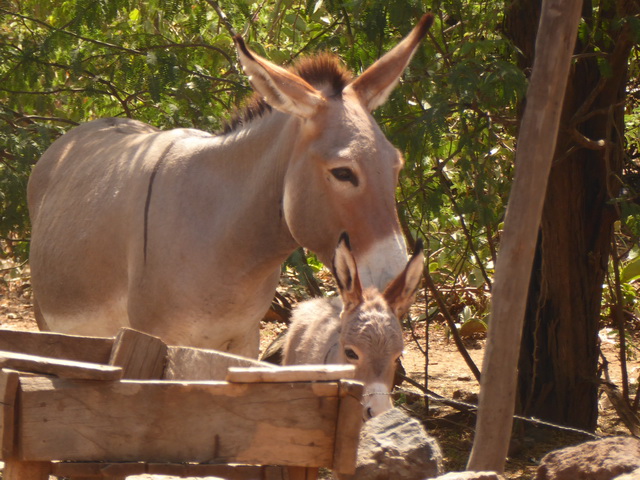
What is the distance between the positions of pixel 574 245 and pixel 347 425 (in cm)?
400

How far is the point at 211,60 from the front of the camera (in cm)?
642

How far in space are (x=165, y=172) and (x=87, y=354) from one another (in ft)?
4.53

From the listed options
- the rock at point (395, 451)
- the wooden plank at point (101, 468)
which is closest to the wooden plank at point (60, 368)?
the wooden plank at point (101, 468)

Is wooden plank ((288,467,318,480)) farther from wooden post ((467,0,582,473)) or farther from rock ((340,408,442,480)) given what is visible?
wooden post ((467,0,582,473))

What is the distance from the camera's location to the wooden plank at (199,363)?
2.85 m

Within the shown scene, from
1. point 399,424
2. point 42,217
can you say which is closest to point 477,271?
point 42,217

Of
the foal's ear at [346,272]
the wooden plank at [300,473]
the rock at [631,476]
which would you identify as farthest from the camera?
the foal's ear at [346,272]

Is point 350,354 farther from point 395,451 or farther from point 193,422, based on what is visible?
point 193,422

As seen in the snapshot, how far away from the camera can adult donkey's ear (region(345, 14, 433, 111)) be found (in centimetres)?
400

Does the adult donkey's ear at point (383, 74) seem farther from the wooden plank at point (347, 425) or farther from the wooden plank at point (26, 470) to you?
the wooden plank at point (26, 470)

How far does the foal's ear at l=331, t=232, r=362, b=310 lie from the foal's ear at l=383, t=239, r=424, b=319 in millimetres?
140

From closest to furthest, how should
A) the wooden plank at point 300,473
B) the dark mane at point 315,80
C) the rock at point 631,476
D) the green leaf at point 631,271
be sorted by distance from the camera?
the wooden plank at point 300,473 → the rock at point 631,476 → the dark mane at point 315,80 → the green leaf at point 631,271

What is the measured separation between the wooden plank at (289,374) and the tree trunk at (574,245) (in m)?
3.74

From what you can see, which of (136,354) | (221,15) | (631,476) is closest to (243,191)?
(136,354)
